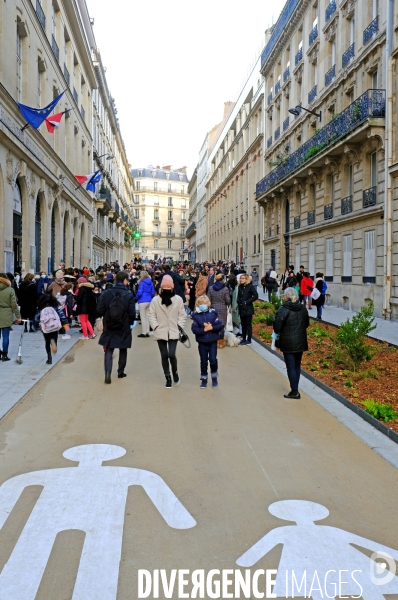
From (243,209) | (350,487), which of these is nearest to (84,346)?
(350,487)

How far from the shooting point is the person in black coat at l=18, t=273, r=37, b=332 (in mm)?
14398

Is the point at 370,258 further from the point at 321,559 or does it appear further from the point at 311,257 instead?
the point at 321,559

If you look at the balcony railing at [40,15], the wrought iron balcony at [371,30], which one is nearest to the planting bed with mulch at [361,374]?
the wrought iron balcony at [371,30]

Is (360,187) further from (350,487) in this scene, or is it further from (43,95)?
(350,487)

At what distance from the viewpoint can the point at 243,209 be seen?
50688mm

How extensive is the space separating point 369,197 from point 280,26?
19.4 m

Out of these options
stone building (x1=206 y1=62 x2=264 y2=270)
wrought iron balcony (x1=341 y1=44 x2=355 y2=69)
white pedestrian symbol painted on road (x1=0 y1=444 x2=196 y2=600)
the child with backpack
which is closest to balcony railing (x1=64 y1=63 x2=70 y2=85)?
wrought iron balcony (x1=341 y1=44 x2=355 y2=69)

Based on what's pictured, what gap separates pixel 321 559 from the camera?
3.49 metres

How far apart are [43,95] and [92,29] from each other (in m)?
19.6

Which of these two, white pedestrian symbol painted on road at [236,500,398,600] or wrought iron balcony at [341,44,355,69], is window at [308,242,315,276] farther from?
white pedestrian symbol painted on road at [236,500,398,600]

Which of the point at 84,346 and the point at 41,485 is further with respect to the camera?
the point at 84,346

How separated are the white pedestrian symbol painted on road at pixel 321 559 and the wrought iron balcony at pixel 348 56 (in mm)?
23353

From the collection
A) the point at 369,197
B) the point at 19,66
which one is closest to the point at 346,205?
the point at 369,197

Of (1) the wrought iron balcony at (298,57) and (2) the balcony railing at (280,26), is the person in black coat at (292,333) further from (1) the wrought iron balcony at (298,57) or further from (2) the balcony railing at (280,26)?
(2) the balcony railing at (280,26)
